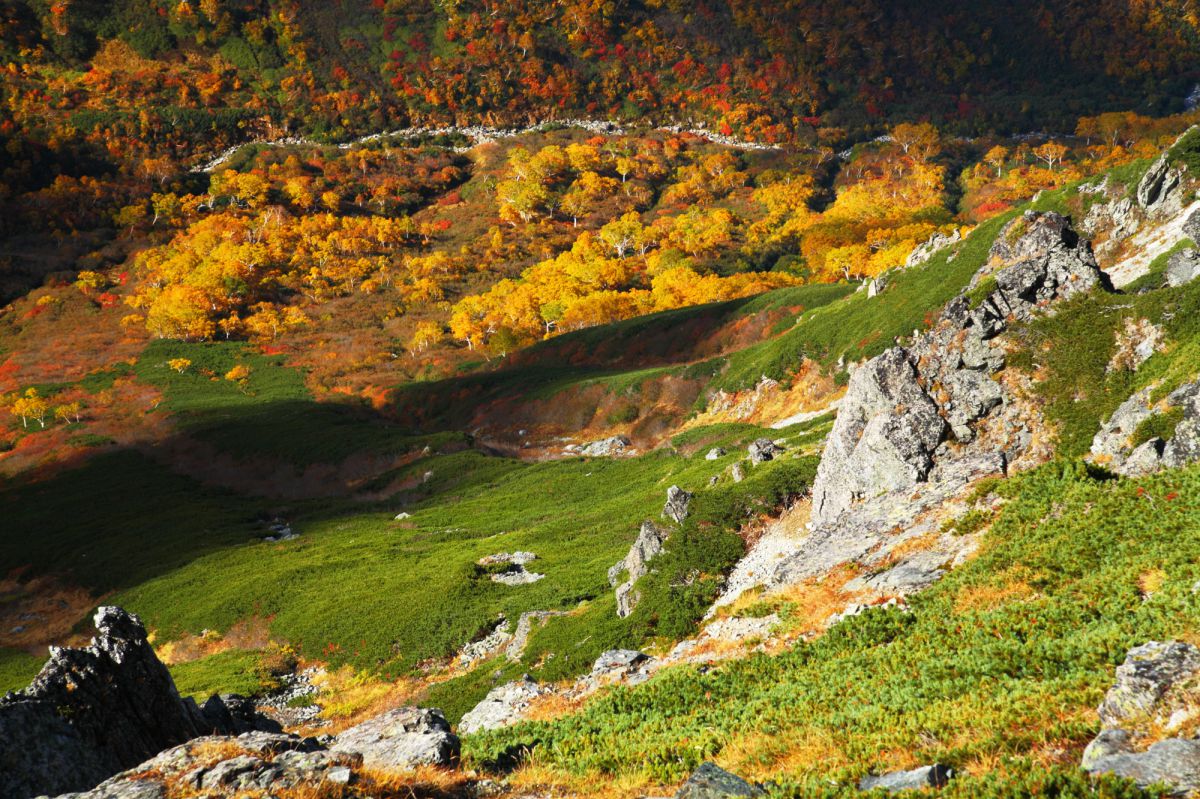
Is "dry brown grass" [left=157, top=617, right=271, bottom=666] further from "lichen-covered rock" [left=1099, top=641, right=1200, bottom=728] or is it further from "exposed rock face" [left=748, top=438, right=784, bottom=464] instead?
"lichen-covered rock" [left=1099, top=641, right=1200, bottom=728]

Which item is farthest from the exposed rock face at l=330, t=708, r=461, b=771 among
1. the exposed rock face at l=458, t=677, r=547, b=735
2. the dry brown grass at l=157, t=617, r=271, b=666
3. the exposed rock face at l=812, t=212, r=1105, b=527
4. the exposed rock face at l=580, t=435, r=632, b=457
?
the exposed rock face at l=580, t=435, r=632, b=457

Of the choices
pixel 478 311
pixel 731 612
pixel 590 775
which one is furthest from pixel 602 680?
pixel 478 311

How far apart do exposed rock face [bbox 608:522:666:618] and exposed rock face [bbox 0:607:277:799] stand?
1552 cm

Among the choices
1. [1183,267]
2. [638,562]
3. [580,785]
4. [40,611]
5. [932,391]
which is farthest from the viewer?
[40,611]

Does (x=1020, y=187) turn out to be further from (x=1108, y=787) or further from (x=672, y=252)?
(x=1108, y=787)

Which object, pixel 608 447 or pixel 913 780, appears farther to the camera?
pixel 608 447

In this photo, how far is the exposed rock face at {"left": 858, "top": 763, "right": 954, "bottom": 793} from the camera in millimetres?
8328

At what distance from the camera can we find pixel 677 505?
32.0 m

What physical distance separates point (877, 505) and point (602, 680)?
1113 cm

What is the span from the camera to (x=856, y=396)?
28938mm

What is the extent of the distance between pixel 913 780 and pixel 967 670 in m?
4.38

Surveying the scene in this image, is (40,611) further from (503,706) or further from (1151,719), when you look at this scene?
(1151,719)

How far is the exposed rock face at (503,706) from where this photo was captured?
75.8 feet

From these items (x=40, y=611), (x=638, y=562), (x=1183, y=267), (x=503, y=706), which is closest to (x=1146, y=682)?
(x=503, y=706)
